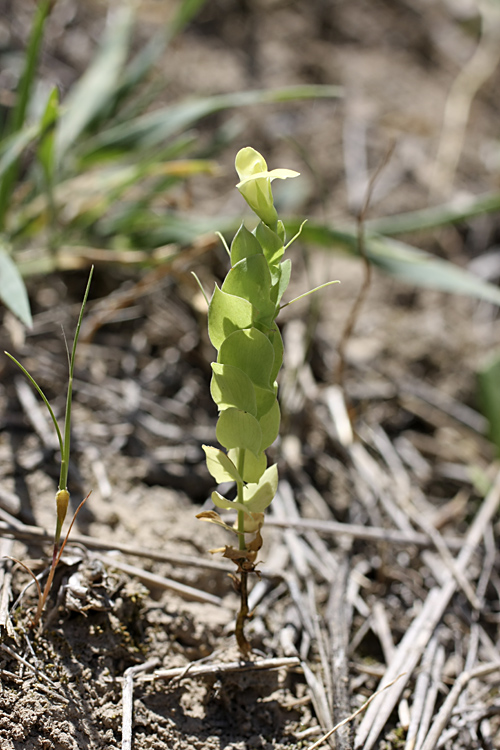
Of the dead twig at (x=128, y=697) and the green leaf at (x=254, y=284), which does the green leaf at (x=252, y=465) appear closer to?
the green leaf at (x=254, y=284)

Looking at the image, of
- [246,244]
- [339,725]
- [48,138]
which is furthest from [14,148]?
[339,725]

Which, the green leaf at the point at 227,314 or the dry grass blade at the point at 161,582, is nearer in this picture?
the green leaf at the point at 227,314

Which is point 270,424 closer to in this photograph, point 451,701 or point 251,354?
point 251,354

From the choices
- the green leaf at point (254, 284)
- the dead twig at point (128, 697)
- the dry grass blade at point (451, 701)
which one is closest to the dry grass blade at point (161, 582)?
the dead twig at point (128, 697)

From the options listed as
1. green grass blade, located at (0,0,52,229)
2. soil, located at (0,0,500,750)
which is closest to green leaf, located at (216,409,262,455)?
soil, located at (0,0,500,750)

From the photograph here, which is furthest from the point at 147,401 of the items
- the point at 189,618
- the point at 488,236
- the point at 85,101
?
the point at 488,236

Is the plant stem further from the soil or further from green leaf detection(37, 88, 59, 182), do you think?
green leaf detection(37, 88, 59, 182)

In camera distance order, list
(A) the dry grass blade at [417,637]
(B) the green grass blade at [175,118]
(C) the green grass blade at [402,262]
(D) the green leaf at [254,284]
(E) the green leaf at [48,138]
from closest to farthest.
Result: 1. (D) the green leaf at [254,284]
2. (A) the dry grass blade at [417,637]
3. (E) the green leaf at [48,138]
4. (C) the green grass blade at [402,262]
5. (B) the green grass blade at [175,118]
